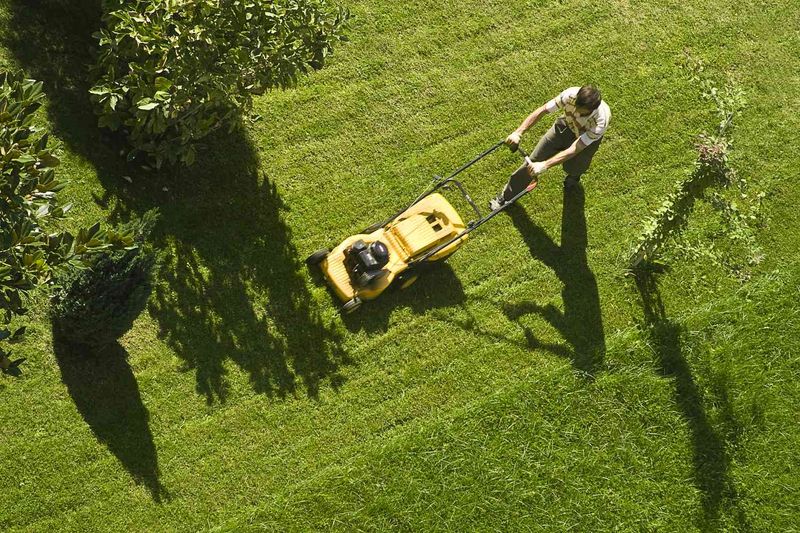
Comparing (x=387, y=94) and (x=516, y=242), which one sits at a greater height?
(x=387, y=94)

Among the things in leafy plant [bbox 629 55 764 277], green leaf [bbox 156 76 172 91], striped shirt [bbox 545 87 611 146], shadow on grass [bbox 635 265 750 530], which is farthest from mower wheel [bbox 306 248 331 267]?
shadow on grass [bbox 635 265 750 530]

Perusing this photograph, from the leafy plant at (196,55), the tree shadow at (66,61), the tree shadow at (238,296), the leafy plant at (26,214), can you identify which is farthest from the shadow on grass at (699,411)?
the tree shadow at (66,61)

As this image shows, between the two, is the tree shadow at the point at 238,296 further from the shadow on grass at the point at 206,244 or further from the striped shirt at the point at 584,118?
the striped shirt at the point at 584,118

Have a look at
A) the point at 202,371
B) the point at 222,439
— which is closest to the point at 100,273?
the point at 202,371

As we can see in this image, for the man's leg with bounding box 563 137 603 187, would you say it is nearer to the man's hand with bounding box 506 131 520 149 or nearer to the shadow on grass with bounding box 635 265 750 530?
the man's hand with bounding box 506 131 520 149

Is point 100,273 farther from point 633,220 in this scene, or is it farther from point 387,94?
point 633,220

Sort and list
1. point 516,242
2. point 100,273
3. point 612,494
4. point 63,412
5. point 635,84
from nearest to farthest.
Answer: point 100,273 → point 63,412 → point 612,494 → point 516,242 → point 635,84
